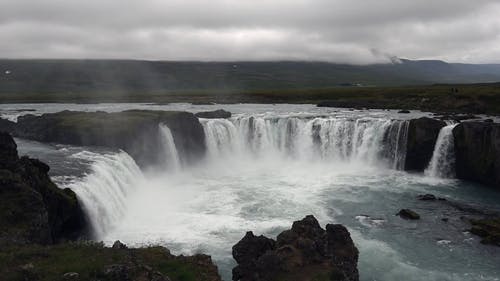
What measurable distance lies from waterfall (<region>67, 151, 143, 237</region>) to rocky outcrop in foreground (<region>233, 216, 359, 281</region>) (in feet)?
40.4

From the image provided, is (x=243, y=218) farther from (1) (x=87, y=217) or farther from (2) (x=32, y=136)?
(2) (x=32, y=136)

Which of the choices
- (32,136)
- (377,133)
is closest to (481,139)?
(377,133)

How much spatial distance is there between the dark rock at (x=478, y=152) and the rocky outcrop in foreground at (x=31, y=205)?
125ft

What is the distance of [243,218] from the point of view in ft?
115

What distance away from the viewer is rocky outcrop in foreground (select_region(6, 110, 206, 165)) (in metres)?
49.8

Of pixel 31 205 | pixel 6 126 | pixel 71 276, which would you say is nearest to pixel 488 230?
pixel 71 276

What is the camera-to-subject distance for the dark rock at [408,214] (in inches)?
1385

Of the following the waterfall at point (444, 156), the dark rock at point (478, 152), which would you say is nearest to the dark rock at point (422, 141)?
the waterfall at point (444, 156)

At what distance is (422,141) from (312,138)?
47.2 ft

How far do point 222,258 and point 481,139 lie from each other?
3264 centimetres

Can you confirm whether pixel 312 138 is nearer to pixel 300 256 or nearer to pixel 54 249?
pixel 300 256

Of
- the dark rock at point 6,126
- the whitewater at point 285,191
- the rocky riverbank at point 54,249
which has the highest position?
the rocky riverbank at point 54,249

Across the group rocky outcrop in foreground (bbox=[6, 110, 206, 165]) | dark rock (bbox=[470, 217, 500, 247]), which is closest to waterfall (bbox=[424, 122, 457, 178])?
dark rock (bbox=[470, 217, 500, 247])

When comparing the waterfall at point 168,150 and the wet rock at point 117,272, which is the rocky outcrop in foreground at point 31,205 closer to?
the wet rock at point 117,272
